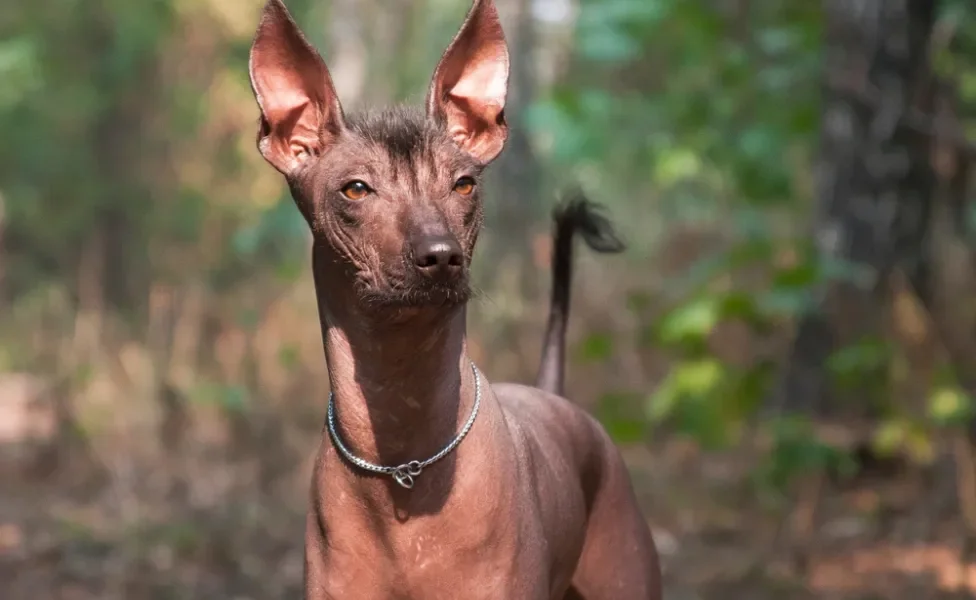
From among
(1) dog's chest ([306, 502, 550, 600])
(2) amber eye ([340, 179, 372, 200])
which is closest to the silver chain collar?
(1) dog's chest ([306, 502, 550, 600])

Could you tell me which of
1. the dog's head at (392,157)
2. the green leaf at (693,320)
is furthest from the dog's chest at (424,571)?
the green leaf at (693,320)

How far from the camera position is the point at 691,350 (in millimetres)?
7891

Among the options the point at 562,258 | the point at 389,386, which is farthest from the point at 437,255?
the point at 562,258

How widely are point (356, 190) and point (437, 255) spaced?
A: 0.36 meters

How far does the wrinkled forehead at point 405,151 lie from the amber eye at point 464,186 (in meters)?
0.02

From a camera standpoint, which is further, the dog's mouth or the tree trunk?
the tree trunk

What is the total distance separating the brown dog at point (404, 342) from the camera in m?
3.19

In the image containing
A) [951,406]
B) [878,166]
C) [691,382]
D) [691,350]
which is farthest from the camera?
[878,166]

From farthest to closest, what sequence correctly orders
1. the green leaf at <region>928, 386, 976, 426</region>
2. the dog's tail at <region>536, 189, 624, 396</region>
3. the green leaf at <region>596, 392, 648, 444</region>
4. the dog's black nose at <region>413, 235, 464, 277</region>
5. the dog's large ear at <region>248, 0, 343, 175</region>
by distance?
the green leaf at <region>596, 392, 648, 444</region>
the green leaf at <region>928, 386, 976, 426</region>
the dog's tail at <region>536, 189, 624, 396</region>
the dog's large ear at <region>248, 0, 343, 175</region>
the dog's black nose at <region>413, 235, 464, 277</region>

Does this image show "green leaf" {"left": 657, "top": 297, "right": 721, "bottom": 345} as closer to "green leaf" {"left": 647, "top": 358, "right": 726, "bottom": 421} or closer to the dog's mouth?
"green leaf" {"left": 647, "top": 358, "right": 726, "bottom": 421}

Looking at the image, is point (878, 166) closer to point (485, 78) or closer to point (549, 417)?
point (549, 417)

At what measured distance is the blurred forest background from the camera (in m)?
7.44

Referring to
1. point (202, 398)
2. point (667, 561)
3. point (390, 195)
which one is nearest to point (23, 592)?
point (202, 398)

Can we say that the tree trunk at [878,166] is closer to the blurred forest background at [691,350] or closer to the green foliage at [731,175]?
the blurred forest background at [691,350]
